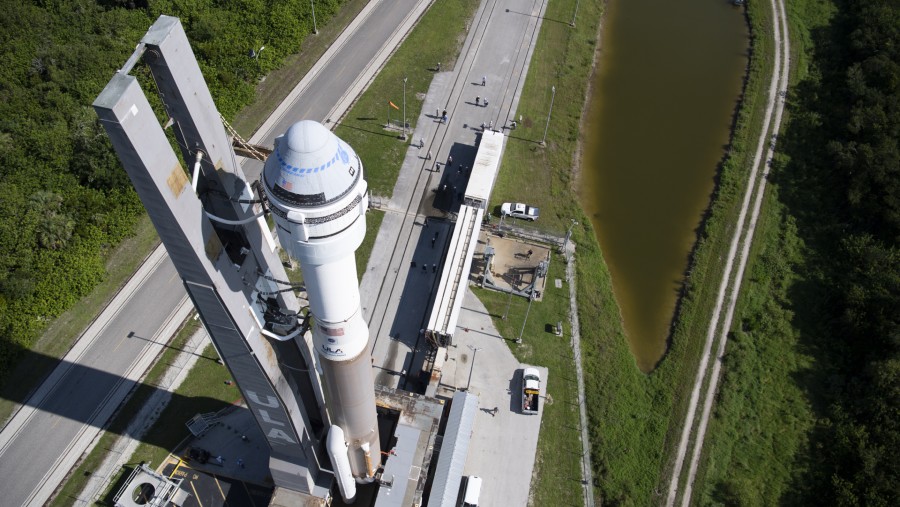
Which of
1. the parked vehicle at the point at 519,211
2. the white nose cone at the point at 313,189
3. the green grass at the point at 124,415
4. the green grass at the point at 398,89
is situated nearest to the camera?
the white nose cone at the point at 313,189

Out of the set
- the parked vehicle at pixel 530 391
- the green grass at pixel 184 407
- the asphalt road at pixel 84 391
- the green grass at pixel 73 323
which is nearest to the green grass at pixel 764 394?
the parked vehicle at pixel 530 391

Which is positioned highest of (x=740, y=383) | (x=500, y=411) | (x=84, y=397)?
(x=740, y=383)

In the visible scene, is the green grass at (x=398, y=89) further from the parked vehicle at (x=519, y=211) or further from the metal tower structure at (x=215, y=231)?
the metal tower structure at (x=215, y=231)

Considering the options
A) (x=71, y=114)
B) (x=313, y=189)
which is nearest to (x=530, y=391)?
(x=313, y=189)

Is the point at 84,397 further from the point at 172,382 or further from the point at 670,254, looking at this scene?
the point at 670,254

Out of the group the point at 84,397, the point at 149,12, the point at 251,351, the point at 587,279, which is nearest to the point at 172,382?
the point at 84,397

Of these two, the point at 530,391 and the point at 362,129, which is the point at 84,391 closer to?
the point at 530,391

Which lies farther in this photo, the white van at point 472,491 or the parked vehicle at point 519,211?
the parked vehicle at point 519,211
